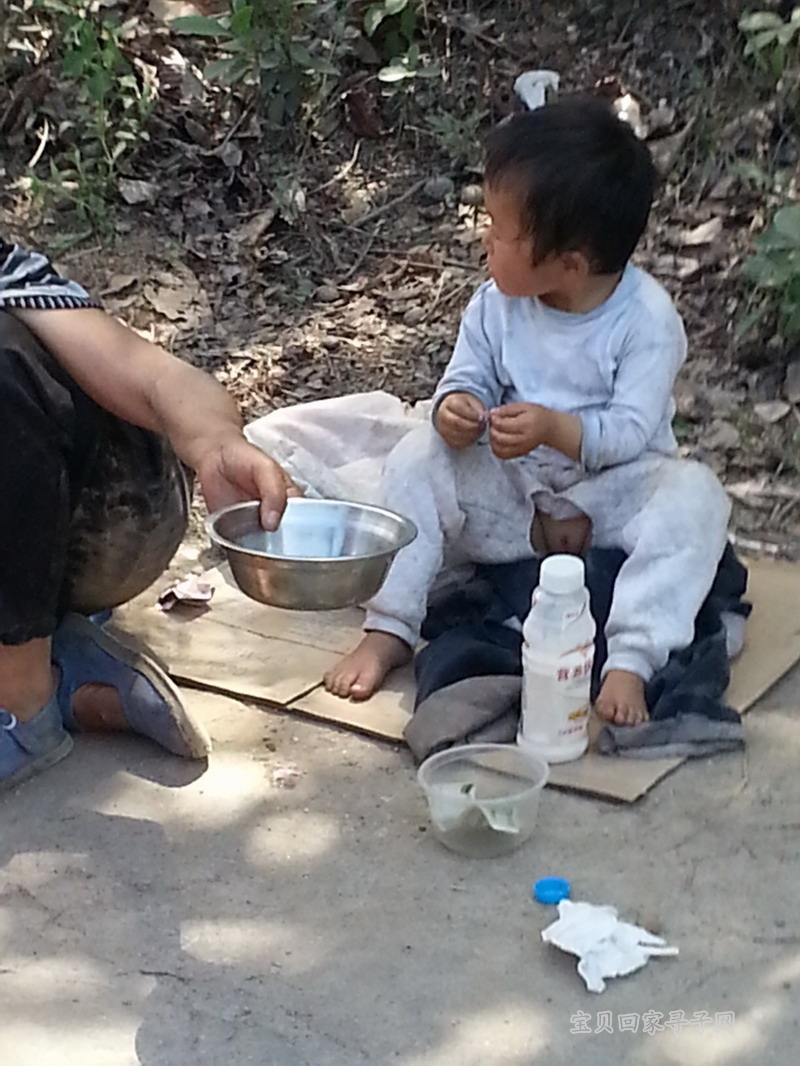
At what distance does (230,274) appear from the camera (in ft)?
13.3

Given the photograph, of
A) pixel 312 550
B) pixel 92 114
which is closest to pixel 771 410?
pixel 312 550

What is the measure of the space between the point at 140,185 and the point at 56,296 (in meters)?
2.33

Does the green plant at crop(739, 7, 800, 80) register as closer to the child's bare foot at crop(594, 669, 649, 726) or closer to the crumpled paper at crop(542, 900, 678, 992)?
the child's bare foot at crop(594, 669, 649, 726)

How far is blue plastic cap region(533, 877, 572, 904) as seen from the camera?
1745 millimetres

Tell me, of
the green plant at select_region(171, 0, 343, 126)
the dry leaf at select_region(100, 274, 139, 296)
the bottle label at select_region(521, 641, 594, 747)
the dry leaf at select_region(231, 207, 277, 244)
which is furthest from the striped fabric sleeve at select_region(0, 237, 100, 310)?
the green plant at select_region(171, 0, 343, 126)

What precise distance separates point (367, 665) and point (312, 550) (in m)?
0.42

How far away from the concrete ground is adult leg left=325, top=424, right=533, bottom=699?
0.24 meters

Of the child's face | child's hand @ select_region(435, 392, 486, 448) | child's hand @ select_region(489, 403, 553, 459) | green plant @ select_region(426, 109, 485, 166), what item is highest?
the child's face

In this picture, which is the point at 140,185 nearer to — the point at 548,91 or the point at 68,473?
the point at 548,91

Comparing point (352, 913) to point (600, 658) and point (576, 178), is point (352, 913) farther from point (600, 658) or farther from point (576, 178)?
point (576, 178)

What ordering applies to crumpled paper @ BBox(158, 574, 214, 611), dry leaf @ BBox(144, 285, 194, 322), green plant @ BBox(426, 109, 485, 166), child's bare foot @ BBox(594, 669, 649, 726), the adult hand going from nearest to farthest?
the adult hand, child's bare foot @ BBox(594, 669, 649, 726), crumpled paper @ BBox(158, 574, 214, 611), dry leaf @ BBox(144, 285, 194, 322), green plant @ BBox(426, 109, 485, 166)

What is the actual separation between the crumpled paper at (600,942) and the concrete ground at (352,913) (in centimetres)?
2

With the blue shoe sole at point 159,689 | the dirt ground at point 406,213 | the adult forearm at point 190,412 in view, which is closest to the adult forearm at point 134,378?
the adult forearm at point 190,412

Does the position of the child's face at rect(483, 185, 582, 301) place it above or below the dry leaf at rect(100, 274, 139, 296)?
above
